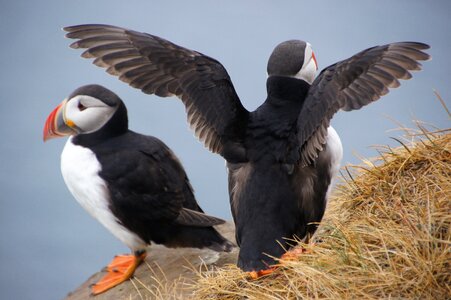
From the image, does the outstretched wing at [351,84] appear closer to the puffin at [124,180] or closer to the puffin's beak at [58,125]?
the puffin at [124,180]

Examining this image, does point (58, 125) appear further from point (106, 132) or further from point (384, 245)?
point (384, 245)

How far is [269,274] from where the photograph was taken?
356cm

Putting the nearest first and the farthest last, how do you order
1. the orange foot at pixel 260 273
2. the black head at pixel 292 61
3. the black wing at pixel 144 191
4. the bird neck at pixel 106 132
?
1. the orange foot at pixel 260 273
2. the black head at pixel 292 61
3. the black wing at pixel 144 191
4. the bird neck at pixel 106 132

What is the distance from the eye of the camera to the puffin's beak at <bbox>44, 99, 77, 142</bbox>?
16.6 ft

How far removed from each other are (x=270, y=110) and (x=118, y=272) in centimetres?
202

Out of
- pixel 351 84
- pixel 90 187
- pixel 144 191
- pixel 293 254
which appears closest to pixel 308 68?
pixel 351 84

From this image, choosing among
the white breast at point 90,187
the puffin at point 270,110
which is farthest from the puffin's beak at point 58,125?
the puffin at point 270,110

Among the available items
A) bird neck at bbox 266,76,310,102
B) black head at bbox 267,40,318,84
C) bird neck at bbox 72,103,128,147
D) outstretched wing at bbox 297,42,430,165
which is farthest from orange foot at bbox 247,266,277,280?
bird neck at bbox 72,103,128,147

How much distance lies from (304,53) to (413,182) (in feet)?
3.37

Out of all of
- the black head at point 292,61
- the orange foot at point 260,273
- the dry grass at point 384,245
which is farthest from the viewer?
the black head at point 292,61

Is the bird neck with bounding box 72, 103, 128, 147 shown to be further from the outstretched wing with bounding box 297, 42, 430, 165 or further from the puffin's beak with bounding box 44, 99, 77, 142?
the outstretched wing with bounding box 297, 42, 430, 165

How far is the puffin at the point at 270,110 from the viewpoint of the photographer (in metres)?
3.78

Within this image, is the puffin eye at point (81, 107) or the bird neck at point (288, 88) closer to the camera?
the bird neck at point (288, 88)

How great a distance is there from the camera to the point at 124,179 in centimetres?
Result: 478
